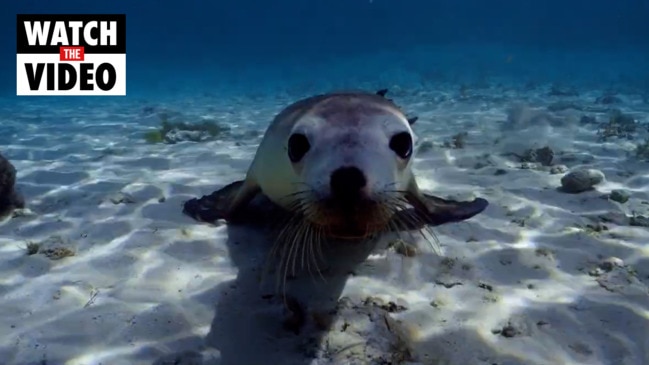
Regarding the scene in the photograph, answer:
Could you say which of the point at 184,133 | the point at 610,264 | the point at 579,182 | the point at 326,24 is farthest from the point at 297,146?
the point at 326,24

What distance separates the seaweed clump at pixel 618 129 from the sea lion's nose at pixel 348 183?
22.7 ft

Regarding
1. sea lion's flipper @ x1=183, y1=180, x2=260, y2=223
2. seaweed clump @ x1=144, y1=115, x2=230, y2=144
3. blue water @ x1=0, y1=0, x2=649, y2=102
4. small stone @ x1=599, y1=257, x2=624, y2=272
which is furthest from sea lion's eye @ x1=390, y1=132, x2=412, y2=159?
blue water @ x1=0, y1=0, x2=649, y2=102

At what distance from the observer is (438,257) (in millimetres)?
3727

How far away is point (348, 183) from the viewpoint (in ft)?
8.05

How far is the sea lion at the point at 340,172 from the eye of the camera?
248 cm

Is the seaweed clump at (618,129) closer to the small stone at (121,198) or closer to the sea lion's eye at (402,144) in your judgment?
the sea lion's eye at (402,144)

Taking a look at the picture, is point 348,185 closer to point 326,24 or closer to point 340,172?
point 340,172

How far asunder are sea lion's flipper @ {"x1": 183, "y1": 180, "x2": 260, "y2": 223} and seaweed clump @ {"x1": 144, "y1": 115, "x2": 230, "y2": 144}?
416cm

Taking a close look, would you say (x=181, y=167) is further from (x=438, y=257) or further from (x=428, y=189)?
(x=438, y=257)

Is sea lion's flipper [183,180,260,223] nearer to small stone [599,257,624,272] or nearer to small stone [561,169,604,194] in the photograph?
small stone [599,257,624,272]

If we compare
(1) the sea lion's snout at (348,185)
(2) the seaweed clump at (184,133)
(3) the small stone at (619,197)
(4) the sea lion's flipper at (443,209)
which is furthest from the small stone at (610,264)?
(2) the seaweed clump at (184,133)

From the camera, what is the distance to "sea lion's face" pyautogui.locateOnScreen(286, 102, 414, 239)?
2465 mm

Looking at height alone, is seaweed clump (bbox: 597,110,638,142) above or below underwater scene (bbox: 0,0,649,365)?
above

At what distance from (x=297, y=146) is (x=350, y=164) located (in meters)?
0.59
